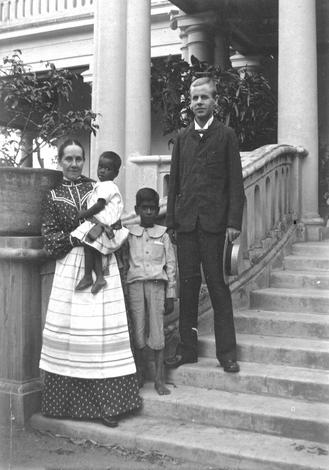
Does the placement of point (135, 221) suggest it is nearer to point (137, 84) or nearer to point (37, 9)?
point (137, 84)

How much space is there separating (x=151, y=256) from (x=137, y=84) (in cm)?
416

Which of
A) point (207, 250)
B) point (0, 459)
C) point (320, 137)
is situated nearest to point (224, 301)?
point (207, 250)

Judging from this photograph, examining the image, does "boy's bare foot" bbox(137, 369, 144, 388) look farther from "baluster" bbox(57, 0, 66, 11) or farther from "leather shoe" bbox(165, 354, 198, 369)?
"baluster" bbox(57, 0, 66, 11)

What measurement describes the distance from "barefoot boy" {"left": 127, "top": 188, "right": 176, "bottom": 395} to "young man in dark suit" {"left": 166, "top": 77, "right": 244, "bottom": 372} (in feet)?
0.57

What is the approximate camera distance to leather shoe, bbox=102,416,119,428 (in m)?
3.70

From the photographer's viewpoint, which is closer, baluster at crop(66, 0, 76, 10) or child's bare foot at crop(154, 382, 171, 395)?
child's bare foot at crop(154, 382, 171, 395)

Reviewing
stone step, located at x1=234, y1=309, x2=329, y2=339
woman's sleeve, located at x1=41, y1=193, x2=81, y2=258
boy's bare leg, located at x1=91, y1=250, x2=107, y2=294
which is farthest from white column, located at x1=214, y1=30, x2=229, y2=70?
boy's bare leg, located at x1=91, y1=250, x2=107, y2=294

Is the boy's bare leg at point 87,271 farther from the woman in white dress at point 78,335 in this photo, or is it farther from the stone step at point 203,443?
the stone step at point 203,443

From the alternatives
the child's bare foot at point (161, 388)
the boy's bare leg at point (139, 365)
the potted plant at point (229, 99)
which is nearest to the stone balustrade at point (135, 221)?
the boy's bare leg at point (139, 365)

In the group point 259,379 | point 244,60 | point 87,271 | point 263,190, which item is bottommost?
point 259,379

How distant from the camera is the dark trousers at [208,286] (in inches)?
160

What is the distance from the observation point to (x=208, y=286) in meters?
4.13

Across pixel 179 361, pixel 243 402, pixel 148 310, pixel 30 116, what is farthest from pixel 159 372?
pixel 30 116

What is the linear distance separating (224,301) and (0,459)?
1.80 metres
